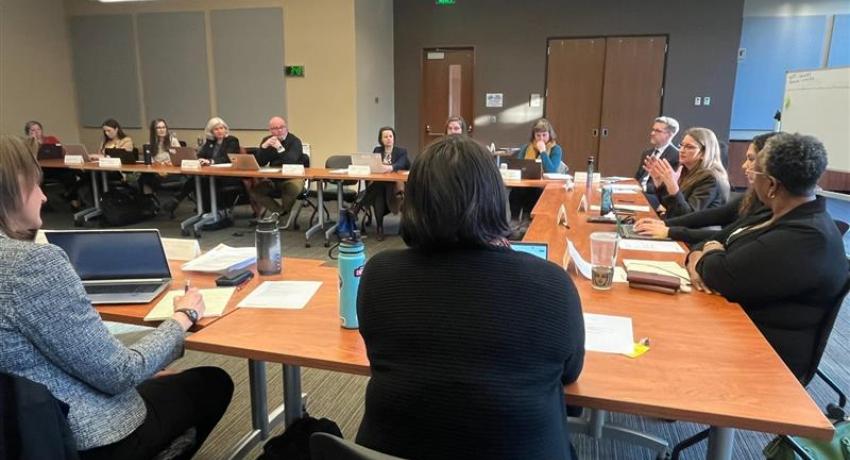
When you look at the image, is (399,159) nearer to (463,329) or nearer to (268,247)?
(268,247)

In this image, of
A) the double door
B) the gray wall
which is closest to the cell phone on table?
the gray wall

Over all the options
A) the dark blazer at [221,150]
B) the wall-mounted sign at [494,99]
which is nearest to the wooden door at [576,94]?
the wall-mounted sign at [494,99]

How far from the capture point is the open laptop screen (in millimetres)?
1780

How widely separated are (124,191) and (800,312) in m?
6.52

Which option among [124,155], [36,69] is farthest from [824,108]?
[36,69]

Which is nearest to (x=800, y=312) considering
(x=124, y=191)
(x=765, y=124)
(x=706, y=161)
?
(x=706, y=161)

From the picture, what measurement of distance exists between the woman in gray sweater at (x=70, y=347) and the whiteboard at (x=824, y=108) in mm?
4602

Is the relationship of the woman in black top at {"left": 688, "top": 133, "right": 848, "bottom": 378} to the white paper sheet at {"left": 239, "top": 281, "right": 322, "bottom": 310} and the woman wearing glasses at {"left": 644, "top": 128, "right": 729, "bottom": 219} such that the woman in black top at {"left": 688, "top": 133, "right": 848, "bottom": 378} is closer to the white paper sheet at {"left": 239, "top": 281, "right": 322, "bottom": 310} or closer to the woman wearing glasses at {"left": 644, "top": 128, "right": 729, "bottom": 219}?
the white paper sheet at {"left": 239, "top": 281, "right": 322, "bottom": 310}

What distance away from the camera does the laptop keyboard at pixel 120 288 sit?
1.73 metres

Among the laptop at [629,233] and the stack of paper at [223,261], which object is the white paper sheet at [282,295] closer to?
the stack of paper at [223,261]

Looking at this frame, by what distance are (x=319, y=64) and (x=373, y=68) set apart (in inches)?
32.4

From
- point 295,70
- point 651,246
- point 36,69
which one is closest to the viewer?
point 651,246

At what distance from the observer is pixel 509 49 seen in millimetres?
8195

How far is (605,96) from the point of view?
8062mm
